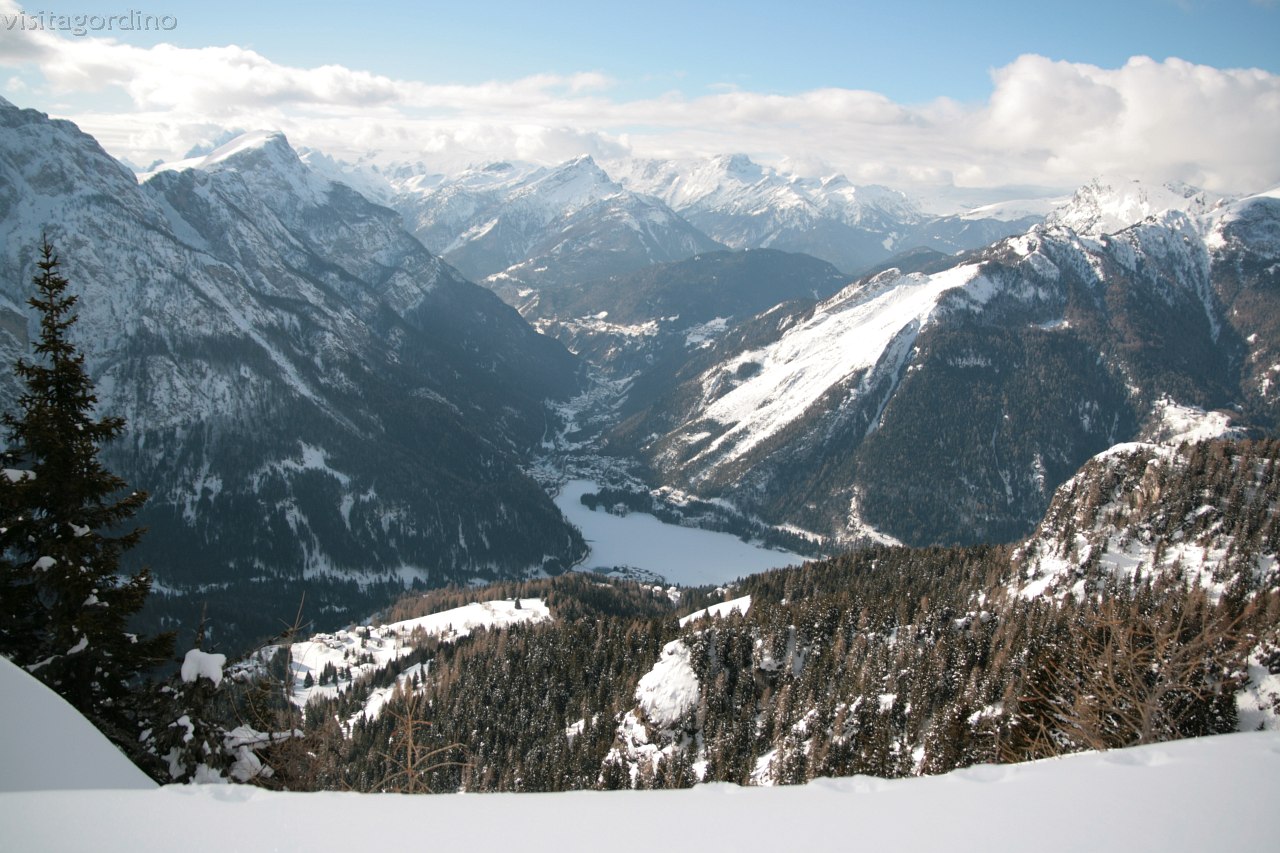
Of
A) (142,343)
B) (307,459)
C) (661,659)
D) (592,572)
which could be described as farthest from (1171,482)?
(142,343)

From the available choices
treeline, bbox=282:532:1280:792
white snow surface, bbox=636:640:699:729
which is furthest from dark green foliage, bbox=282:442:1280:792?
white snow surface, bbox=636:640:699:729

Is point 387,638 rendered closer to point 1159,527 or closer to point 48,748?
point 1159,527

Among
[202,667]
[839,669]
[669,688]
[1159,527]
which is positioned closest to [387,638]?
[669,688]

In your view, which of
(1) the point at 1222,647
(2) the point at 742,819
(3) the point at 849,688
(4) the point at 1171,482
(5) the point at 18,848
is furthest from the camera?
(4) the point at 1171,482

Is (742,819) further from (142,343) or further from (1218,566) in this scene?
(142,343)

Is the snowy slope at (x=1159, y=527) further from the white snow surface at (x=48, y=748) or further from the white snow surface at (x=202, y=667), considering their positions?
the white snow surface at (x=48, y=748)

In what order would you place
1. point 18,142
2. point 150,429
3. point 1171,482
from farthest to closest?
point 18,142 < point 150,429 < point 1171,482

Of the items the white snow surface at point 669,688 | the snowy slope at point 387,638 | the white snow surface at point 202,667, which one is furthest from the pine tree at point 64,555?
the snowy slope at point 387,638

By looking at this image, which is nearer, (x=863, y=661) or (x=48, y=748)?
(x=48, y=748)
